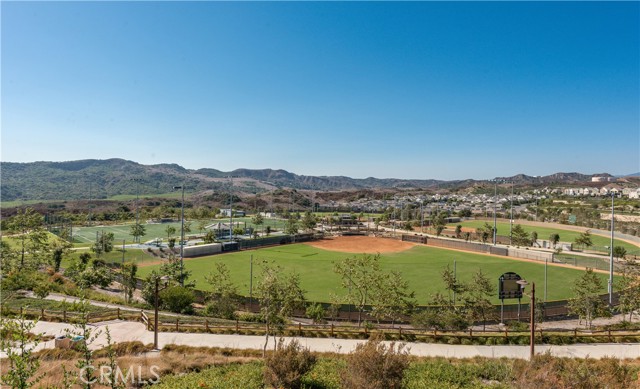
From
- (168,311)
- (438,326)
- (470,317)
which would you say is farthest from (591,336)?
(168,311)

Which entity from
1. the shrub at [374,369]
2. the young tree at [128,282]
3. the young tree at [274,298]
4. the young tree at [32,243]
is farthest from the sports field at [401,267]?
the shrub at [374,369]

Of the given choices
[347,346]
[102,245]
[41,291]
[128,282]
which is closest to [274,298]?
[347,346]

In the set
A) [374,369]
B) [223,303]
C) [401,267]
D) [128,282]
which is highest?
[374,369]

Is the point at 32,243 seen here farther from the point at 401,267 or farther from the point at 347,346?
the point at 401,267

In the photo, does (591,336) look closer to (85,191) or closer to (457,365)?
(457,365)

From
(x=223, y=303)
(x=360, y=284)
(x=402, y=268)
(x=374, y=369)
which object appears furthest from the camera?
(x=402, y=268)

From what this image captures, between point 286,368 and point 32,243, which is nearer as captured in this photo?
point 286,368

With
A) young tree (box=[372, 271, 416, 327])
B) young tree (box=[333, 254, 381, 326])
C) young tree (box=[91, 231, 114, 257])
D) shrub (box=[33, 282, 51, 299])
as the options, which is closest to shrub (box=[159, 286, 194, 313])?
shrub (box=[33, 282, 51, 299])

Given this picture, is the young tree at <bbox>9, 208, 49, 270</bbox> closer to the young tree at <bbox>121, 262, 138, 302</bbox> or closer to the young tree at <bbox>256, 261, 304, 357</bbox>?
the young tree at <bbox>121, 262, 138, 302</bbox>
